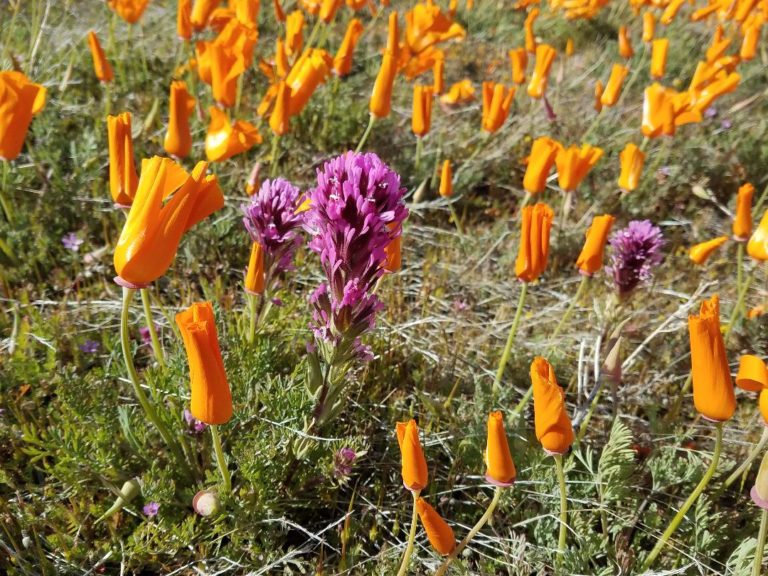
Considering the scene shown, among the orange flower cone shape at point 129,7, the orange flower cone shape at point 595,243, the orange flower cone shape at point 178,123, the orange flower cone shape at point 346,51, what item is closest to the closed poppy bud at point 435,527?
the orange flower cone shape at point 595,243

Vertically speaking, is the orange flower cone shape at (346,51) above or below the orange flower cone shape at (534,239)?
above

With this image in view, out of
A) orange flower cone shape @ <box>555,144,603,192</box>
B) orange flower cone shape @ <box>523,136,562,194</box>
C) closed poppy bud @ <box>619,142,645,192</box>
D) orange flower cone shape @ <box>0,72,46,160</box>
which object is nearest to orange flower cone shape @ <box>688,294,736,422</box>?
orange flower cone shape @ <box>523,136,562,194</box>

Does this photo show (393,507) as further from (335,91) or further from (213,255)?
(335,91)

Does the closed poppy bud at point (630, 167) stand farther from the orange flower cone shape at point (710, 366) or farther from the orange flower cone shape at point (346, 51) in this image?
the orange flower cone shape at point (710, 366)

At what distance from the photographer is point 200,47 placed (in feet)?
8.53

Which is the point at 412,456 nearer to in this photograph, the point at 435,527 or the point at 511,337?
the point at 435,527

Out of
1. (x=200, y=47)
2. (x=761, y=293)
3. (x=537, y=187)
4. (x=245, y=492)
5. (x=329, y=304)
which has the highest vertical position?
(x=200, y=47)

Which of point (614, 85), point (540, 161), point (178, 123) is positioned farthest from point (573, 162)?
point (178, 123)

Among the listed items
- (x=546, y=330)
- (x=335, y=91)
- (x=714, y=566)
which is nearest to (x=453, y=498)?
(x=714, y=566)

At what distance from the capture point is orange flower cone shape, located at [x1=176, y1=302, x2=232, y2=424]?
3.76 ft

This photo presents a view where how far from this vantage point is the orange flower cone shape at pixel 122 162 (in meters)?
1.48

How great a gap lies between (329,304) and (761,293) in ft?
8.61

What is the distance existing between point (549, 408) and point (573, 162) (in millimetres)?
1474

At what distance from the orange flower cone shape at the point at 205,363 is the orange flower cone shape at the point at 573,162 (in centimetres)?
173
